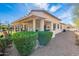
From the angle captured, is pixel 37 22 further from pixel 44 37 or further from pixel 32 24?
pixel 44 37

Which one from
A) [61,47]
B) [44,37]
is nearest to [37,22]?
[44,37]

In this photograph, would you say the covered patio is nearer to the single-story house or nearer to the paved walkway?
the single-story house

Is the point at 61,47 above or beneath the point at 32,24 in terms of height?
beneath

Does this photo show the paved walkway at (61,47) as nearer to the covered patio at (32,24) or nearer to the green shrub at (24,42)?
the green shrub at (24,42)

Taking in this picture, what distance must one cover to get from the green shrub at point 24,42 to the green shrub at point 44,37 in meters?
0.10

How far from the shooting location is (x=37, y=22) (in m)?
3.82

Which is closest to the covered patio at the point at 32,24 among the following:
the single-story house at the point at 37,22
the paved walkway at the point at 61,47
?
the single-story house at the point at 37,22

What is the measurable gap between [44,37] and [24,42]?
33 centimetres

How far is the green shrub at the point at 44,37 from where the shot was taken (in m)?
3.86

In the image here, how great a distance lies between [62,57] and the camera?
3818 millimetres

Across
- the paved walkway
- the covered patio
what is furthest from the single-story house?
the paved walkway

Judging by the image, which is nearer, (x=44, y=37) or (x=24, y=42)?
(x=24, y=42)

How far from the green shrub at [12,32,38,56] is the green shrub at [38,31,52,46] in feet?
0.34

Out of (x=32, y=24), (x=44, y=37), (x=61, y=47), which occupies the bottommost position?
(x=61, y=47)
